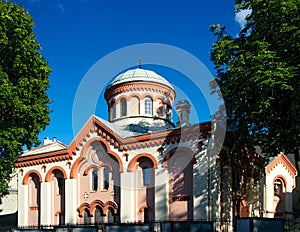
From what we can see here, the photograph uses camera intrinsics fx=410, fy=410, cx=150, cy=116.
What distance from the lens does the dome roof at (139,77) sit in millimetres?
35062

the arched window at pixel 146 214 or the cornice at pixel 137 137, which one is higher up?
the cornice at pixel 137 137

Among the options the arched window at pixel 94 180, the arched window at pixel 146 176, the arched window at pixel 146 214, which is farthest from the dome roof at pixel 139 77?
the arched window at pixel 146 214

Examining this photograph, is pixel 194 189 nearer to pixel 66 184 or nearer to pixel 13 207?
pixel 66 184

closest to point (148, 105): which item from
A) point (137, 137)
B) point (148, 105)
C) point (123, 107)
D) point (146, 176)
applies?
point (148, 105)

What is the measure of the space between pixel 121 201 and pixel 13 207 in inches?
845

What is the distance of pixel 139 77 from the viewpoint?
35125 mm

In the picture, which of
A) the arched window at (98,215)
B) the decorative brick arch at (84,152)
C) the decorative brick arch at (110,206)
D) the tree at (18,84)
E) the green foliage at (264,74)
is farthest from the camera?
the decorative brick arch at (84,152)

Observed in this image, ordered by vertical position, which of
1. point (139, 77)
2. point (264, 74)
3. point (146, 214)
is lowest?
point (146, 214)

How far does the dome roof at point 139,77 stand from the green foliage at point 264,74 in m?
13.5

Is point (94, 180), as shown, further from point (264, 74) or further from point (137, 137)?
point (264, 74)

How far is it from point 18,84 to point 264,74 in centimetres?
1421

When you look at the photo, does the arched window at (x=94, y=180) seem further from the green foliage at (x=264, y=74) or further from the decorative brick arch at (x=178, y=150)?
the green foliage at (x=264, y=74)

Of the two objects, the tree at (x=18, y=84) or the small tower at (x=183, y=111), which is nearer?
the tree at (x=18, y=84)

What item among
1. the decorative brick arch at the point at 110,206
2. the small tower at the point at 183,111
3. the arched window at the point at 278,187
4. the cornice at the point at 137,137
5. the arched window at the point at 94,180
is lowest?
the decorative brick arch at the point at 110,206
